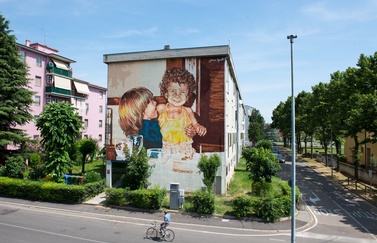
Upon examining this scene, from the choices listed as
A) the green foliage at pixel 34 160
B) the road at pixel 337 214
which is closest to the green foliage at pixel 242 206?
the road at pixel 337 214

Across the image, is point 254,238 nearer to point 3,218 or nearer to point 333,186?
point 3,218

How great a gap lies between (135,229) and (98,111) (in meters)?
38.0

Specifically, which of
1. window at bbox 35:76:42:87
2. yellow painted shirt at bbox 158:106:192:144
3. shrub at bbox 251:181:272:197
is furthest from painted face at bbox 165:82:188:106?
window at bbox 35:76:42:87

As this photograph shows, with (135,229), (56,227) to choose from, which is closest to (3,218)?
(56,227)

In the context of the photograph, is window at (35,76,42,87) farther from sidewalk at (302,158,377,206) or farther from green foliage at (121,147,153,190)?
sidewalk at (302,158,377,206)

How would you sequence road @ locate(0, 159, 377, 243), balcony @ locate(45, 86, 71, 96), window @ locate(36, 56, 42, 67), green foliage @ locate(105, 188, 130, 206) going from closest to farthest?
1. road @ locate(0, 159, 377, 243)
2. green foliage @ locate(105, 188, 130, 206)
3. window @ locate(36, 56, 42, 67)
4. balcony @ locate(45, 86, 71, 96)

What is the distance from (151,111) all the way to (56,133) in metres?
8.33

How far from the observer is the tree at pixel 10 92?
27.8 m

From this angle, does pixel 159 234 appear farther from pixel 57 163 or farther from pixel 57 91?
pixel 57 91

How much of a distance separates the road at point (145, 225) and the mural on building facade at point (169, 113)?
5.75m

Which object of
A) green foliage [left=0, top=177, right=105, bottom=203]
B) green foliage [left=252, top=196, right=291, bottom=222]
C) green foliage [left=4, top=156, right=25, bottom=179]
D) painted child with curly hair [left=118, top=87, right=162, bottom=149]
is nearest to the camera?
green foliage [left=252, top=196, right=291, bottom=222]

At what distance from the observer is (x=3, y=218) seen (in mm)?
17797

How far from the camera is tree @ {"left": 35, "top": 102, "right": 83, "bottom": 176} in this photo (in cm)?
2414

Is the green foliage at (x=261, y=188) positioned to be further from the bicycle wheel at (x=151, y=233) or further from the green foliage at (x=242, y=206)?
the bicycle wheel at (x=151, y=233)
